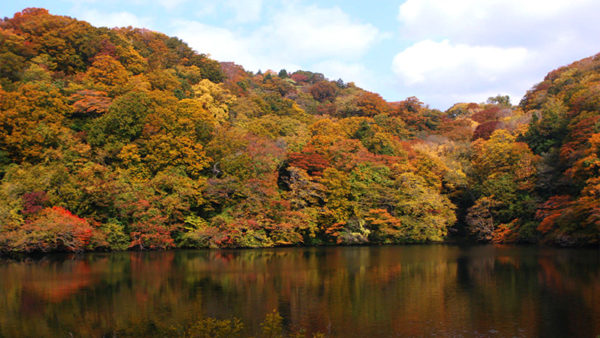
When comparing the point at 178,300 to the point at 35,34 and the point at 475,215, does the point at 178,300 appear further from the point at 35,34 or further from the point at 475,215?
the point at 35,34

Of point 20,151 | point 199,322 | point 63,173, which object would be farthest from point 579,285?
point 20,151

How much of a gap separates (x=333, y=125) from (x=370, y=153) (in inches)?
284

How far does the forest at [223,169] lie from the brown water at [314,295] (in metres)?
5.31

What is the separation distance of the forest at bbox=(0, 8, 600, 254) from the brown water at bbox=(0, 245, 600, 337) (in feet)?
17.4

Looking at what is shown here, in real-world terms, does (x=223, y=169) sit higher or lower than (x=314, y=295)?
higher

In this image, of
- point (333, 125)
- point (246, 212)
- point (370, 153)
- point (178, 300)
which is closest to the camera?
point (178, 300)

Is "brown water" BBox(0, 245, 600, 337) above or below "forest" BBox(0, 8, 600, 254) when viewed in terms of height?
below

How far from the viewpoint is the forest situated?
108 ft

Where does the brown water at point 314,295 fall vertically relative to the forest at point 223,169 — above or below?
below

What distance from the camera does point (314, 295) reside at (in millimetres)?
17094

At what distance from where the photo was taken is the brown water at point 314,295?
13000 mm

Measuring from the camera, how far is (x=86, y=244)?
3219 centimetres

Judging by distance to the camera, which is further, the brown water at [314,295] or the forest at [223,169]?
the forest at [223,169]

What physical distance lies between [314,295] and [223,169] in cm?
2219
